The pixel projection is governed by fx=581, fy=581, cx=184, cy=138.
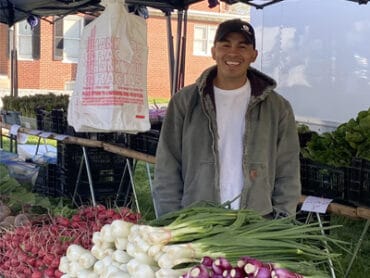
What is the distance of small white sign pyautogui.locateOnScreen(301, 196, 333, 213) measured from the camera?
3.24 m

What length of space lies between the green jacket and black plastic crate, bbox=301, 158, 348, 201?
30.0 inches

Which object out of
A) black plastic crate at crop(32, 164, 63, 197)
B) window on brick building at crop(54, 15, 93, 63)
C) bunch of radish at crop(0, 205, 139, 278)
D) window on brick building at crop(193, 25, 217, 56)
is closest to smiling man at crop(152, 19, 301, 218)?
bunch of radish at crop(0, 205, 139, 278)

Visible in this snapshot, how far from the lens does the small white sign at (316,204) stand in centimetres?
324

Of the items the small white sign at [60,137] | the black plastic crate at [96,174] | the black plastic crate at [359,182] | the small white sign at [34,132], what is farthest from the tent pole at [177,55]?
the black plastic crate at [359,182]

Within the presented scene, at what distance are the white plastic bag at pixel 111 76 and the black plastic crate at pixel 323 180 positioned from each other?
109 centimetres

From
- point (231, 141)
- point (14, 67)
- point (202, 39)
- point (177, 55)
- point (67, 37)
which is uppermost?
point (202, 39)

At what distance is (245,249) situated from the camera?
171cm

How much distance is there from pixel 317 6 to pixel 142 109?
14.9 ft

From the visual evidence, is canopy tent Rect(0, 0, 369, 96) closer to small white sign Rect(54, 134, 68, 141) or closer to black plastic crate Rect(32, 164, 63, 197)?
small white sign Rect(54, 134, 68, 141)

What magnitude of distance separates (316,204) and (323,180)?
24 centimetres

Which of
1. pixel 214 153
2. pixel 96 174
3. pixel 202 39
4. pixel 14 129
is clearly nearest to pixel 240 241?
pixel 214 153

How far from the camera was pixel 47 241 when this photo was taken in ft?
7.92

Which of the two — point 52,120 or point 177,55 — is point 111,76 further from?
point 177,55

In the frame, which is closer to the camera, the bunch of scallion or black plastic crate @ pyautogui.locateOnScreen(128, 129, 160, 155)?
the bunch of scallion
